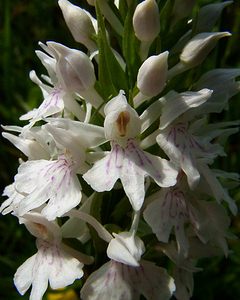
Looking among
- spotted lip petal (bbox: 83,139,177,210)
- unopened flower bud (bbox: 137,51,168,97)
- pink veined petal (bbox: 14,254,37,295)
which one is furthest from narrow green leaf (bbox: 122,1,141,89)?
pink veined petal (bbox: 14,254,37,295)

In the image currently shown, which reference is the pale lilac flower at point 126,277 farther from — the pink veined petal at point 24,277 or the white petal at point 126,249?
the pink veined petal at point 24,277

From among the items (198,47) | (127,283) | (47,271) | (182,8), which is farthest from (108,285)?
(182,8)

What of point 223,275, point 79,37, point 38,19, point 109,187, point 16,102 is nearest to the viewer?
point 109,187

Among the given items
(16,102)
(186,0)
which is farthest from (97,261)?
(16,102)

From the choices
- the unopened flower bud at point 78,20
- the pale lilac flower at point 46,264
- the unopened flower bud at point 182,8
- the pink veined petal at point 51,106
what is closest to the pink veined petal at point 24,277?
the pale lilac flower at point 46,264

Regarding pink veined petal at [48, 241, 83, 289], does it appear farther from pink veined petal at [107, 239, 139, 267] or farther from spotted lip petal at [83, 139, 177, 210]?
spotted lip petal at [83, 139, 177, 210]

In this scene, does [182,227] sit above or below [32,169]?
below

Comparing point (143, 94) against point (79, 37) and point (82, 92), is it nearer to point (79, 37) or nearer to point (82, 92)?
point (82, 92)

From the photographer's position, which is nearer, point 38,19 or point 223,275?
point 223,275
